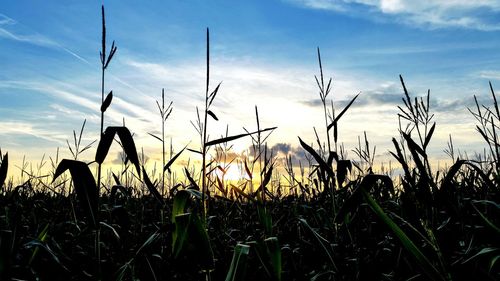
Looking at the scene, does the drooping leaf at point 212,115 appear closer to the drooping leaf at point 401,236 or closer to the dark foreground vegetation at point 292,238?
the dark foreground vegetation at point 292,238

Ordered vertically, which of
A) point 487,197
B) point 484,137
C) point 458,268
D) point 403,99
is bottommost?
point 458,268

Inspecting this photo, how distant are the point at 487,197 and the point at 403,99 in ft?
5.59

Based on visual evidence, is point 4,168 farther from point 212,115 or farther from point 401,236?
point 401,236

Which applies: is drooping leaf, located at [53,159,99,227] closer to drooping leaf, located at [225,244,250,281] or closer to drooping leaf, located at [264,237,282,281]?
drooping leaf, located at [225,244,250,281]

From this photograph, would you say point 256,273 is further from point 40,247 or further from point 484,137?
point 484,137

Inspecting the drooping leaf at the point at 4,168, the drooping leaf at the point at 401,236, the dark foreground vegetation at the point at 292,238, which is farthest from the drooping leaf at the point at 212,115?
the drooping leaf at the point at 4,168

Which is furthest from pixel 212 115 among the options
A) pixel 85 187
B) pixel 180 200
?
pixel 85 187

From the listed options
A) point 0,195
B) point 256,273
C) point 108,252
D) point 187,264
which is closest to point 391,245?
point 256,273

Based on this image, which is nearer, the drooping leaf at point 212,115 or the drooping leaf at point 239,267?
the drooping leaf at point 239,267

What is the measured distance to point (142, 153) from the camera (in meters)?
6.43

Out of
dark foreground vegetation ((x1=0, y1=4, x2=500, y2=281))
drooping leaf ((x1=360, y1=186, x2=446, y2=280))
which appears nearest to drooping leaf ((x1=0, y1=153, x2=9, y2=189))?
dark foreground vegetation ((x1=0, y1=4, x2=500, y2=281))

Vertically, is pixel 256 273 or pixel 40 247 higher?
pixel 40 247

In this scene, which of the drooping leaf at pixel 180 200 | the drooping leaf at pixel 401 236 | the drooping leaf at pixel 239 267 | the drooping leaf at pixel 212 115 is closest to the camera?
the drooping leaf at pixel 401 236

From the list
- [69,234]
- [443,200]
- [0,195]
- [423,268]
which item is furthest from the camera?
[0,195]
